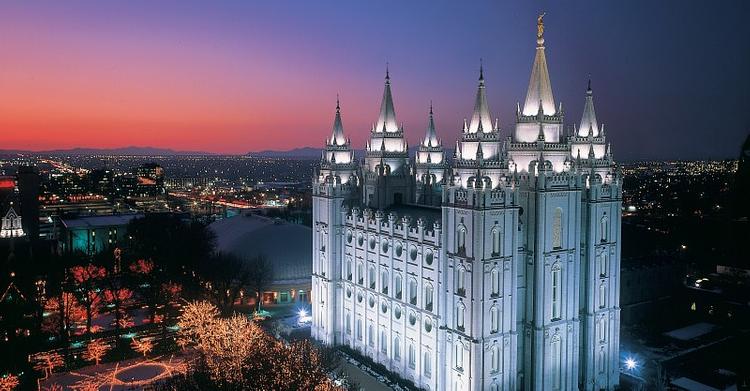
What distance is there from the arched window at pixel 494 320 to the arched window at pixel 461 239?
4591 mm

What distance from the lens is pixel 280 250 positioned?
8288 cm

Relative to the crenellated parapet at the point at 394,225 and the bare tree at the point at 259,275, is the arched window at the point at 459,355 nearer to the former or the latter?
the crenellated parapet at the point at 394,225

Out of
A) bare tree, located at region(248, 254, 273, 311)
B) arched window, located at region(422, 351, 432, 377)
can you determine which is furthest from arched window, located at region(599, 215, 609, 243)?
bare tree, located at region(248, 254, 273, 311)

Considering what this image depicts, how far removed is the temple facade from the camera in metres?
42.6

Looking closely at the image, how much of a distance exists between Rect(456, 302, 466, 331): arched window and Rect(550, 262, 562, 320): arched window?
24.7ft

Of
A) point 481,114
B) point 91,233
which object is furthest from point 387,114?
point 91,233

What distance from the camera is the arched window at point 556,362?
4562 centimetres

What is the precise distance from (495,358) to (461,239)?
28.7ft

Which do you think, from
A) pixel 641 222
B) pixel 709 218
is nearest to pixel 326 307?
pixel 709 218

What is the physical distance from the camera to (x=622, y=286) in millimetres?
68625

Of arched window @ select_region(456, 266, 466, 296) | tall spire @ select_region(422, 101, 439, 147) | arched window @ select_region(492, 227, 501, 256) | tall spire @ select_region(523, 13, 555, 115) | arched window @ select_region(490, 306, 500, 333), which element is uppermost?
tall spire @ select_region(523, 13, 555, 115)

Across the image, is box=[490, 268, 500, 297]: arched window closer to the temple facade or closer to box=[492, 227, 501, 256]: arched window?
the temple facade

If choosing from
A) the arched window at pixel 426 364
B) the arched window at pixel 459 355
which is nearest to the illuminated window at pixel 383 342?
the arched window at pixel 426 364

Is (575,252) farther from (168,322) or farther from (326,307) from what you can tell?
(168,322)
